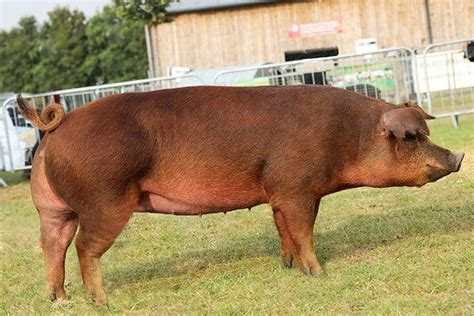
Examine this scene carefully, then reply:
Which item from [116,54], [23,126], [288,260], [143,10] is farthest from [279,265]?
[116,54]

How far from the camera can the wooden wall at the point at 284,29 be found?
3022 cm

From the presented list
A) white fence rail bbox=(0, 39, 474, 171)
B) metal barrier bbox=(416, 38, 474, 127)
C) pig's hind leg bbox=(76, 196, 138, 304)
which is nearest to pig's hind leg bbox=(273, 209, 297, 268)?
pig's hind leg bbox=(76, 196, 138, 304)

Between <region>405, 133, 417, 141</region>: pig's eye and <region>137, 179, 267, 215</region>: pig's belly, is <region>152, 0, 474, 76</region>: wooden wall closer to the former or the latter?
<region>405, 133, 417, 141</region>: pig's eye

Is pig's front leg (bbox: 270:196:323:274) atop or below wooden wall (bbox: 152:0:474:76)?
below

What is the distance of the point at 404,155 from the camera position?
6199mm

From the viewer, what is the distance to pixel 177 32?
31.9 m

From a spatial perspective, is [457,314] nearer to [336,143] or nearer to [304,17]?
[336,143]

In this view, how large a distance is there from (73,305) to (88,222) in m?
0.51

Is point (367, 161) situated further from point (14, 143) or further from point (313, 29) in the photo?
point (313, 29)

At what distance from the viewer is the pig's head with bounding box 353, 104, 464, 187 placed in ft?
20.0

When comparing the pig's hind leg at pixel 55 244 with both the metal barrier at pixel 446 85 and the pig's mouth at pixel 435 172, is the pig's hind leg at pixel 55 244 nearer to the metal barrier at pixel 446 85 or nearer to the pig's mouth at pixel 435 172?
the pig's mouth at pixel 435 172

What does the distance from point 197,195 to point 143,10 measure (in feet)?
69.9

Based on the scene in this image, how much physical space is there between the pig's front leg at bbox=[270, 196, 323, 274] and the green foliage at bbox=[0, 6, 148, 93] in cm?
4820

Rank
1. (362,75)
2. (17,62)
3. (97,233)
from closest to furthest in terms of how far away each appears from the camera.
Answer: (97,233), (362,75), (17,62)
